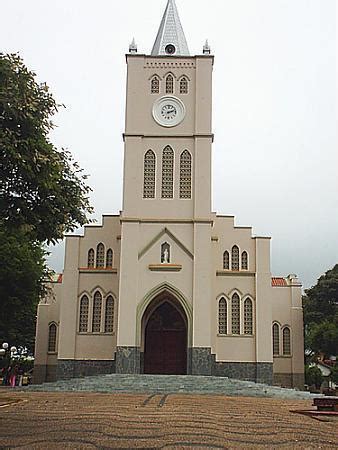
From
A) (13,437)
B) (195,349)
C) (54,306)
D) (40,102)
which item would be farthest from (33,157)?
(54,306)

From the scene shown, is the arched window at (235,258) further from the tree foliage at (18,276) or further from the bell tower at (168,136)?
the tree foliage at (18,276)

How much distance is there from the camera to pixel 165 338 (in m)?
32.1

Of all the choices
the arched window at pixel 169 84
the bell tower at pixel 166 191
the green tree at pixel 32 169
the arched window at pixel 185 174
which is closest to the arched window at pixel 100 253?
the bell tower at pixel 166 191

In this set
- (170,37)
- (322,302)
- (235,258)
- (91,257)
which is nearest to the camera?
(235,258)

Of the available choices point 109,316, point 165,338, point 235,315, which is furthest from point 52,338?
point 235,315

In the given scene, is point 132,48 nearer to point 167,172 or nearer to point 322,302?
point 167,172

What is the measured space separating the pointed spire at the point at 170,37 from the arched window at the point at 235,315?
40.4 feet

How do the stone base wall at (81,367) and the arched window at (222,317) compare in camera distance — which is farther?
the arched window at (222,317)

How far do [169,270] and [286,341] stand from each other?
7.76 meters

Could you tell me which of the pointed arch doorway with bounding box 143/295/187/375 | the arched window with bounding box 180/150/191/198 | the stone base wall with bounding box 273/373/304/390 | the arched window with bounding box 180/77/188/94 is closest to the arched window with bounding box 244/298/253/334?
the pointed arch doorway with bounding box 143/295/187/375

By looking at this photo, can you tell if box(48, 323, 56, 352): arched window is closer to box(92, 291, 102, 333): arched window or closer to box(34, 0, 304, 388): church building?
box(34, 0, 304, 388): church building

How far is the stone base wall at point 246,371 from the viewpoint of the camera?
30.5m

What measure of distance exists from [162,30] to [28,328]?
1808 cm

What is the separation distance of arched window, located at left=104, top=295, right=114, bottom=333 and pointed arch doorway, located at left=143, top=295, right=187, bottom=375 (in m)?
1.54
